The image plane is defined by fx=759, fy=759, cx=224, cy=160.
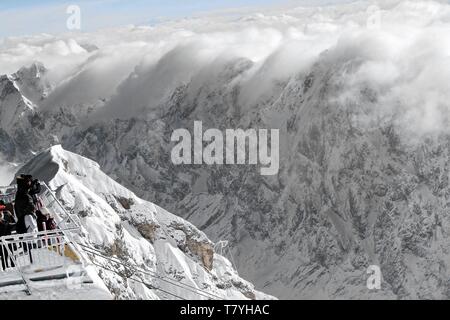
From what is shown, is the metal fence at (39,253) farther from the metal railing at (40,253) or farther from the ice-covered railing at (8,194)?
the ice-covered railing at (8,194)

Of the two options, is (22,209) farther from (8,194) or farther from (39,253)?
(8,194)

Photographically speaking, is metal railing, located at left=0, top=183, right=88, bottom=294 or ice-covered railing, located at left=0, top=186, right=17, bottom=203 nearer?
metal railing, located at left=0, top=183, right=88, bottom=294

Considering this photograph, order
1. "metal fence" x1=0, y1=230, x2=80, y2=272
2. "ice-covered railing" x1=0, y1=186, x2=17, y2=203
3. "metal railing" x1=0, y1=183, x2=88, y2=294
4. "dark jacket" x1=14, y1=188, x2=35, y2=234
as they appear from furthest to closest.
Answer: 1. "ice-covered railing" x1=0, y1=186, x2=17, y2=203
2. "dark jacket" x1=14, y1=188, x2=35, y2=234
3. "metal fence" x1=0, y1=230, x2=80, y2=272
4. "metal railing" x1=0, y1=183, x2=88, y2=294

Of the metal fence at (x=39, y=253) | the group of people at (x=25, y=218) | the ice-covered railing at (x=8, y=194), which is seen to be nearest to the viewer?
the metal fence at (x=39, y=253)

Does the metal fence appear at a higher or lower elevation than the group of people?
lower

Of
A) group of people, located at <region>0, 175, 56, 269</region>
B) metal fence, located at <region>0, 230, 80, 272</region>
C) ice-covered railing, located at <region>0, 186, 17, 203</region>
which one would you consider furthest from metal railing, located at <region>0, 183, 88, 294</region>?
ice-covered railing, located at <region>0, 186, 17, 203</region>

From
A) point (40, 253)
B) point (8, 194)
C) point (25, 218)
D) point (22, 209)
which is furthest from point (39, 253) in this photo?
point (8, 194)

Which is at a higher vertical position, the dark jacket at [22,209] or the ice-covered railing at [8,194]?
the dark jacket at [22,209]

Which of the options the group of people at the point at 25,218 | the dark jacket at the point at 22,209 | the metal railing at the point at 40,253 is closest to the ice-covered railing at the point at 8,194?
the group of people at the point at 25,218

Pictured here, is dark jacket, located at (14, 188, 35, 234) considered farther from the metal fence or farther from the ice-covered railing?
the ice-covered railing

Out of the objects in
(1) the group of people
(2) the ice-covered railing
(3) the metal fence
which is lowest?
(2) the ice-covered railing

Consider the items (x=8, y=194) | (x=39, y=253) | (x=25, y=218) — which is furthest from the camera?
(x=8, y=194)
